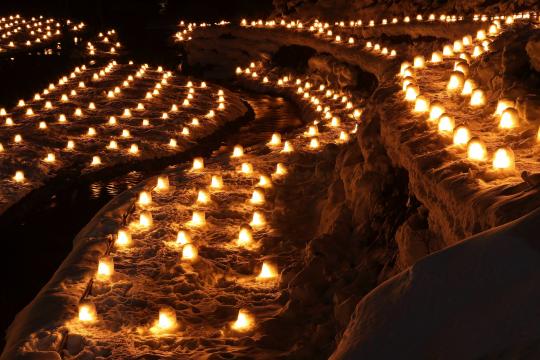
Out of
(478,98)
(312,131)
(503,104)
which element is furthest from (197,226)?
(312,131)

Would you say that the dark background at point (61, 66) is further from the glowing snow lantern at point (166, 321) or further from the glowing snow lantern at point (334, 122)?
the glowing snow lantern at point (334, 122)

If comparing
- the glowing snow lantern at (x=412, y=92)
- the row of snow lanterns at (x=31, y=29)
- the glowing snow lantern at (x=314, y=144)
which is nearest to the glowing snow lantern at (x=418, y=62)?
the glowing snow lantern at (x=412, y=92)

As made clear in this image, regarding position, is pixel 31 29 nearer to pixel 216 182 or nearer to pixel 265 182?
pixel 216 182

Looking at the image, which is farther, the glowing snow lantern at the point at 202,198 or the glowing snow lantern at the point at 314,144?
the glowing snow lantern at the point at 314,144

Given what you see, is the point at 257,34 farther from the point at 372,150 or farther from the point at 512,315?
the point at 512,315

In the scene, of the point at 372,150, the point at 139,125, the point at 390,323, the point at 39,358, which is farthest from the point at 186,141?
the point at 390,323

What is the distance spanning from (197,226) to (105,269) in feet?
5.24

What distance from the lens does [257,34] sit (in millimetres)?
22312

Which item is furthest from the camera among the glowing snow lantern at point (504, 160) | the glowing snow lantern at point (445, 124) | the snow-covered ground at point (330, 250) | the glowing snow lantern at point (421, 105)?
the glowing snow lantern at point (421, 105)

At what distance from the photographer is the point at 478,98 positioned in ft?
23.3

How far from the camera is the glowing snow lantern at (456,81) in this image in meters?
7.81

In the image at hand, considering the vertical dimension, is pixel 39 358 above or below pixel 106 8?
below

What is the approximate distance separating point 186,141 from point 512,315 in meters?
11.4

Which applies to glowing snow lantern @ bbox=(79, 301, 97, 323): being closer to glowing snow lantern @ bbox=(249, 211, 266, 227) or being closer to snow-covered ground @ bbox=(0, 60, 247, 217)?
glowing snow lantern @ bbox=(249, 211, 266, 227)
